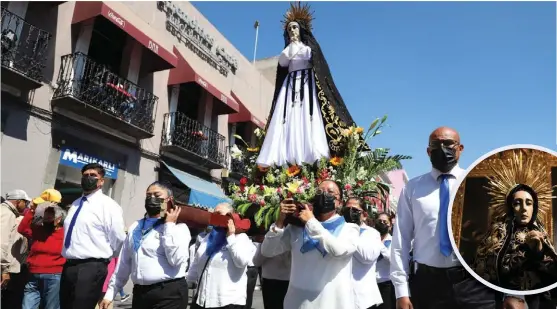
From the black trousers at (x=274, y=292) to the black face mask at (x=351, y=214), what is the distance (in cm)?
80

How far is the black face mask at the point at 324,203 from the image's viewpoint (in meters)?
2.99

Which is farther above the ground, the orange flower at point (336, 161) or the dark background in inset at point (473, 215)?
the orange flower at point (336, 161)

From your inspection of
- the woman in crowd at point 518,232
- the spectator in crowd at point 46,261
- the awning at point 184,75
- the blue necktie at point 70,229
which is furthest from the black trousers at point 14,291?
the awning at point 184,75

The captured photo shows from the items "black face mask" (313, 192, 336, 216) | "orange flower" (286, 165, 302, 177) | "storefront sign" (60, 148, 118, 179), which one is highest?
"storefront sign" (60, 148, 118, 179)

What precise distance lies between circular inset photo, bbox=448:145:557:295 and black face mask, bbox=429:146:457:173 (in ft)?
0.91

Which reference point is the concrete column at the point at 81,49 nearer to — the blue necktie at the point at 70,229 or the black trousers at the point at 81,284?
the blue necktie at the point at 70,229

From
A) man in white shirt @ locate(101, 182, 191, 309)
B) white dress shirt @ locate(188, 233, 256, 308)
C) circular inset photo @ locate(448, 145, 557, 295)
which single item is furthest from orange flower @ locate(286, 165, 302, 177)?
circular inset photo @ locate(448, 145, 557, 295)

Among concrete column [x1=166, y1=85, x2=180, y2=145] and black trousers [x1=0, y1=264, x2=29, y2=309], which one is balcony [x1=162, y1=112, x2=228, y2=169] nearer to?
concrete column [x1=166, y1=85, x2=180, y2=145]

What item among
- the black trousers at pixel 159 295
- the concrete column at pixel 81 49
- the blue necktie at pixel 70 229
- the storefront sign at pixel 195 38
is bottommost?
the black trousers at pixel 159 295

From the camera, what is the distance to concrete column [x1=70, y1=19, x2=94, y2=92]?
11.0m

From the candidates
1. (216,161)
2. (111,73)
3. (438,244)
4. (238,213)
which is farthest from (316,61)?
(216,161)

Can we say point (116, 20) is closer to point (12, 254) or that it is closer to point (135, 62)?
point (135, 62)

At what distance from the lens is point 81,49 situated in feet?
37.9

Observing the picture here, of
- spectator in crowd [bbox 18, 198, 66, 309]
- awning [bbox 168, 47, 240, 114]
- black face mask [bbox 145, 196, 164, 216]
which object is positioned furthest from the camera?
awning [bbox 168, 47, 240, 114]
